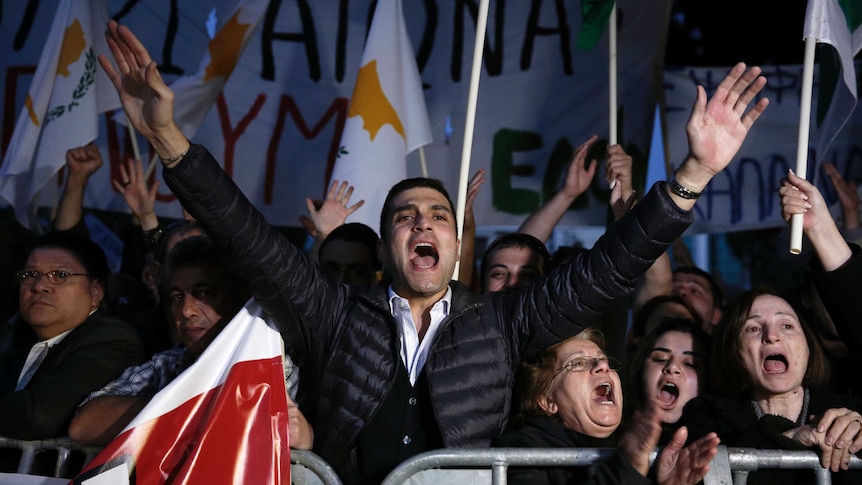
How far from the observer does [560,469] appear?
3.09 meters

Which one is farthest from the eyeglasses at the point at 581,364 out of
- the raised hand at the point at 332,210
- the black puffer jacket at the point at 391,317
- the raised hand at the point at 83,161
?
the raised hand at the point at 83,161

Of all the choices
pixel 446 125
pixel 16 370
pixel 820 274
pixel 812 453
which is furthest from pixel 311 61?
pixel 812 453

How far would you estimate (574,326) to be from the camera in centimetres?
345

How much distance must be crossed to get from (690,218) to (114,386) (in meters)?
1.92

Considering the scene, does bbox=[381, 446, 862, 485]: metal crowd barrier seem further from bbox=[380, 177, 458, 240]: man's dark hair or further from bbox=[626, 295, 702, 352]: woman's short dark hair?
bbox=[626, 295, 702, 352]: woman's short dark hair

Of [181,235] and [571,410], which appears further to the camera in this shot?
[181,235]

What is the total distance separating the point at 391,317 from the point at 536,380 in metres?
0.51

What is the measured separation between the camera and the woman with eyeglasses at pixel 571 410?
3.04 metres

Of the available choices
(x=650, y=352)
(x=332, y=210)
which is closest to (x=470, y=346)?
(x=650, y=352)

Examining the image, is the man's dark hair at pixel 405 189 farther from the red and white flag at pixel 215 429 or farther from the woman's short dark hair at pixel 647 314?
the woman's short dark hair at pixel 647 314

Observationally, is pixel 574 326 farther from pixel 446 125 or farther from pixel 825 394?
pixel 446 125

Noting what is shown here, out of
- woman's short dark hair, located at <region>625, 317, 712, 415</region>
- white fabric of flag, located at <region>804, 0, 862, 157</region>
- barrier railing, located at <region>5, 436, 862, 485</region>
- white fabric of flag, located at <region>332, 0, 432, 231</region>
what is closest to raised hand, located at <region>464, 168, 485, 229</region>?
white fabric of flag, located at <region>332, 0, 432, 231</region>

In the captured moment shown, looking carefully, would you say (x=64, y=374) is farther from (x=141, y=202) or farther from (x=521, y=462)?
(x=141, y=202)

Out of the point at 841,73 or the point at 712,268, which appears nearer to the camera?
the point at 841,73
